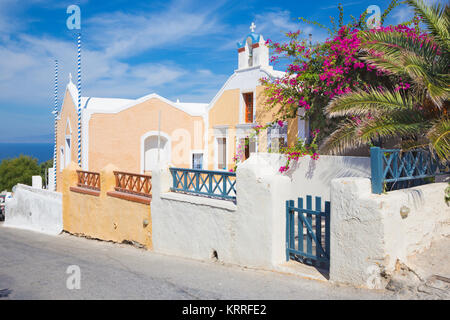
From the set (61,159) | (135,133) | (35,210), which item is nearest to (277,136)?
(135,133)

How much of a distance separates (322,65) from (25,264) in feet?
30.1

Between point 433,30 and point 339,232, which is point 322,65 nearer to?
point 433,30

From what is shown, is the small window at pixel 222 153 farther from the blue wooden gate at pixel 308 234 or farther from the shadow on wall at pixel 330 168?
the blue wooden gate at pixel 308 234

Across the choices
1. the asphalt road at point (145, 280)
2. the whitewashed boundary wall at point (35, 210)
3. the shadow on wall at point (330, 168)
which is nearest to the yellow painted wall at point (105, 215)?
the asphalt road at point (145, 280)

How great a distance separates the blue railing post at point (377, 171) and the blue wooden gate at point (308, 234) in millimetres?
829

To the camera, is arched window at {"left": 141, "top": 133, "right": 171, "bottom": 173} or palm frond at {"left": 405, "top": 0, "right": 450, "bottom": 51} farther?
arched window at {"left": 141, "top": 133, "right": 171, "bottom": 173}

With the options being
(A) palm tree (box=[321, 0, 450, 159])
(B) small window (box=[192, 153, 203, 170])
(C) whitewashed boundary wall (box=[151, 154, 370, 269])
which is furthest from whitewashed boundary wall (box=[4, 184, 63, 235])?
(A) palm tree (box=[321, 0, 450, 159])

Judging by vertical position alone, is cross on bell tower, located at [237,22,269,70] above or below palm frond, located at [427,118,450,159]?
above

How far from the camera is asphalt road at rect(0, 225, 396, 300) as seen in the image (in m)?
5.83

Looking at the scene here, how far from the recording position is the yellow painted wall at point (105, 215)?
10.6 m

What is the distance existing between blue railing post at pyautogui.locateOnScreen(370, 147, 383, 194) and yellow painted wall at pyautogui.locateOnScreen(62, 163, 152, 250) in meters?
6.13

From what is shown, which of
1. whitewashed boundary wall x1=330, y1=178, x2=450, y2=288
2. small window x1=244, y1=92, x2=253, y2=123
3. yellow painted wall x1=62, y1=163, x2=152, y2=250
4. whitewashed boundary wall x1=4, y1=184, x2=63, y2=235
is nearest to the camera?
whitewashed boundary wall x1=330, y1=178, x2=450, y2=288

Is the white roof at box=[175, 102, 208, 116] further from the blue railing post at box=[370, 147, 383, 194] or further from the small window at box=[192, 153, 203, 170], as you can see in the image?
the blue railing post at box=[370, 147, 383, 194]
